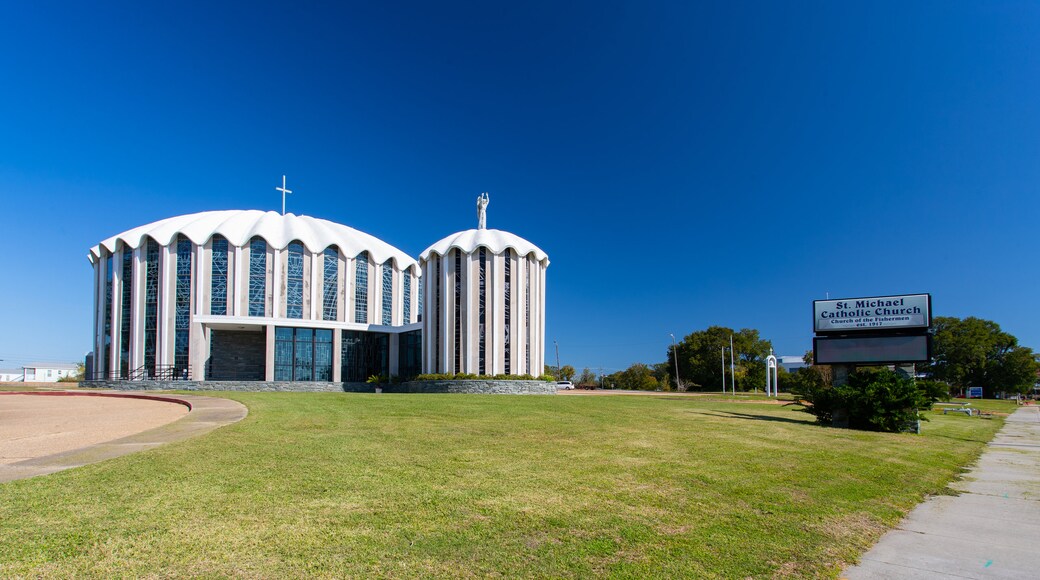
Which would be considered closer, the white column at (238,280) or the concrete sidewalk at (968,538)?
the concrete sidewalk at (968,538)

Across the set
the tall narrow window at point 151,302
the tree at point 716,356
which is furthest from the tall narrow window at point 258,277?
the tree at point 716,356

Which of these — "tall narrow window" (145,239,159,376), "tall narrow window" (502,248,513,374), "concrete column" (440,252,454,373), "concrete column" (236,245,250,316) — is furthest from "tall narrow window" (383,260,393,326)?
"tall narrow window" (145,239,159,376)

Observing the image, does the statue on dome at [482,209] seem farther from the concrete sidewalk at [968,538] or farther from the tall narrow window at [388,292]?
the concrete sidewalk at [968,538]

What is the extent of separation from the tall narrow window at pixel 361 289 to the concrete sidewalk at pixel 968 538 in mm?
48120

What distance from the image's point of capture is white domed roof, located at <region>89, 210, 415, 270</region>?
46.9 metres

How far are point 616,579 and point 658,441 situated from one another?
26.8ft

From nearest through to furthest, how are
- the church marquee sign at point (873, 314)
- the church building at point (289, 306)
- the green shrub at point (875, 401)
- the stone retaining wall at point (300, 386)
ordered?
the green shrub at point (875, 401), the church marquee sign at point (873, 314), the stone retaining wall at point (300, 386), the church building at point (289, 306)

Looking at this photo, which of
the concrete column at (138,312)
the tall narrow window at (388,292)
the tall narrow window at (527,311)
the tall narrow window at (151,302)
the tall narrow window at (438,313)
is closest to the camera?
the tall narrow window at (438,313)

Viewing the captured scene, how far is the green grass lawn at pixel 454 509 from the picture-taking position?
437 cm

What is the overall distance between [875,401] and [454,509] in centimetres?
1656

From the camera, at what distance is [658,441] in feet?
39.2

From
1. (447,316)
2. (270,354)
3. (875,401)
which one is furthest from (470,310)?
(875,401)

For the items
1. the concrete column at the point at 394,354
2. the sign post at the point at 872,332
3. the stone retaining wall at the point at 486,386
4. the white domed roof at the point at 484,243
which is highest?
the white domed roof at the point at 484,243

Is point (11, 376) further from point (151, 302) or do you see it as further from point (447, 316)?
point (447, 316)
